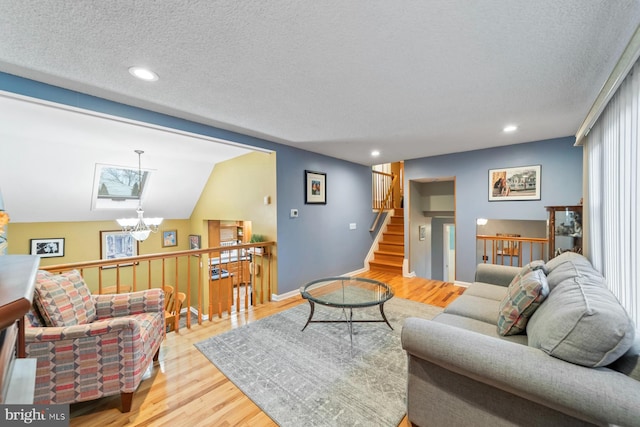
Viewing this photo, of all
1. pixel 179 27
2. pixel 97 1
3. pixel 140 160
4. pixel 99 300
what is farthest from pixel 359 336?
pixel 140 160

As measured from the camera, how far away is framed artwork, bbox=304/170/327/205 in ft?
14.1

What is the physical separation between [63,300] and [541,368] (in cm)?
285

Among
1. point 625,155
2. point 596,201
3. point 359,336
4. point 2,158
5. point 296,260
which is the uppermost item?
point 2,158

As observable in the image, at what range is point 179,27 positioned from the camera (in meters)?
1.44

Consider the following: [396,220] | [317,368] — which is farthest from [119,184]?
[396,220]

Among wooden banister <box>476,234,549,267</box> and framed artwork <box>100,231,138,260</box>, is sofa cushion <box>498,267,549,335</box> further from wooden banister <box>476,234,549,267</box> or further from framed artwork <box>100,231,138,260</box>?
framed artwork <box>100,231,138,260</box>

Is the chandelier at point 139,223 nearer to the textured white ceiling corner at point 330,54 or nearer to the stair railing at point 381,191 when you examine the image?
the textured white ceiling corner at point 330,54

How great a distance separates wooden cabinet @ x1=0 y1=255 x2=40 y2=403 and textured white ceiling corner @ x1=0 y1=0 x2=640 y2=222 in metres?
1.36

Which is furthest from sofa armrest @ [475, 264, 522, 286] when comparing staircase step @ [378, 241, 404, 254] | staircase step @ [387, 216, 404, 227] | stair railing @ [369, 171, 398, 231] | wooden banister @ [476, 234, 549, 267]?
staircase step @ [387, 216, 404, 227]

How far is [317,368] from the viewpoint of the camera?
7.00 ft

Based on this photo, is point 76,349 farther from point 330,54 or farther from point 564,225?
point 564,225

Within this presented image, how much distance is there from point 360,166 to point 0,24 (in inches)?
192

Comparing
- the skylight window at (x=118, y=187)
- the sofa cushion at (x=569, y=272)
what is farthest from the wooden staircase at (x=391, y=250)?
the skylight window at (x=118, y=187)

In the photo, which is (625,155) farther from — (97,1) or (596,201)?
(97,1)
